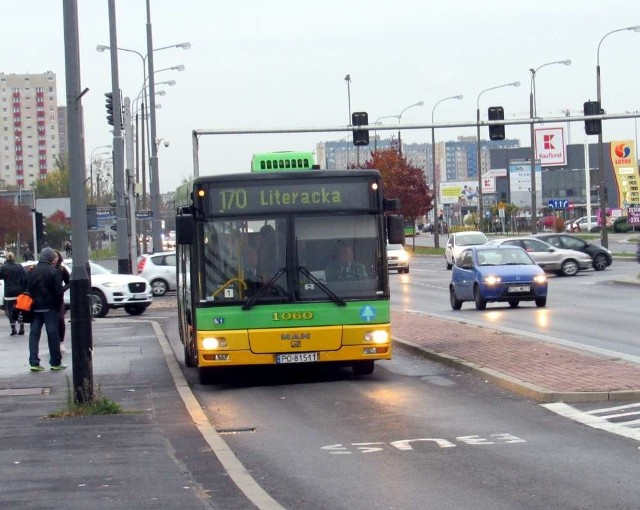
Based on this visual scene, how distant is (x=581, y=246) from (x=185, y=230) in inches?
1366

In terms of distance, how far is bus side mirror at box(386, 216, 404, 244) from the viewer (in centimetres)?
1519

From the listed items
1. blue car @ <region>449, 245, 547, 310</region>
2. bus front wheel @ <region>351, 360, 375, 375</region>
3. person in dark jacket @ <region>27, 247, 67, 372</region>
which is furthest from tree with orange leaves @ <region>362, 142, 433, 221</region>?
bus front wheel @ <region>351, 360, 375, 375</region>

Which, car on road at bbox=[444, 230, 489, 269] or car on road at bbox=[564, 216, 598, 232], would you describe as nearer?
car on road at bbox=[444, 230, 489, 269]

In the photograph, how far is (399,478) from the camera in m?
8.73

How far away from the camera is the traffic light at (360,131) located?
1516 inches

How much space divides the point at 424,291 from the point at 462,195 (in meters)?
105

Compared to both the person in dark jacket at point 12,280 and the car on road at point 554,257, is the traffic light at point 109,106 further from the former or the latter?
the car on road at point 554,257

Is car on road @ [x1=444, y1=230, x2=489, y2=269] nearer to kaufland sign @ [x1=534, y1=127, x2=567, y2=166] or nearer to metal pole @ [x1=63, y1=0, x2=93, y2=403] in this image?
metal pole @ [x1=63, y1=0, x2=93, y2=403]

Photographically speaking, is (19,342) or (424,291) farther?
(424,291)

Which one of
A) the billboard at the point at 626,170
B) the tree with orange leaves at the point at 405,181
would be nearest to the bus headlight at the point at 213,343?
the billboard at the point at 626,170

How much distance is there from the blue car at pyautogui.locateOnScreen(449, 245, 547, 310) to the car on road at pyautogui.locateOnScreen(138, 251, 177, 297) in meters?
15.9

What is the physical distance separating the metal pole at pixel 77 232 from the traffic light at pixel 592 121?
2792 cm

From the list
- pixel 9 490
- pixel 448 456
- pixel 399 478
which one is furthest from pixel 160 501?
pixel 448 456

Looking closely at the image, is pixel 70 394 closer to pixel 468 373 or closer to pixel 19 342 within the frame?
pixel 468 373
